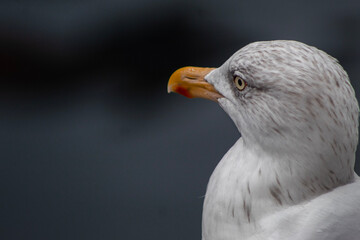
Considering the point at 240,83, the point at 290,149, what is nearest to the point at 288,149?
the point at 290,149

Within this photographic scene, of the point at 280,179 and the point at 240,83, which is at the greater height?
the point at 240,83

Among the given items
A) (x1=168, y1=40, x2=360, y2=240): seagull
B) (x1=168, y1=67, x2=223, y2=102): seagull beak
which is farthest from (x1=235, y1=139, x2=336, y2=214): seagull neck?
(x1=168, y1=67, x2=223, y2=102): seagull beak

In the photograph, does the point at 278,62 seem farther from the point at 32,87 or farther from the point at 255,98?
the point at 32,87

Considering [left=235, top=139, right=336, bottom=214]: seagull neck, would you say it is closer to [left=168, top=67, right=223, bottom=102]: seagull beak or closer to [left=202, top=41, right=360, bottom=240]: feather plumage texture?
[left=202, top=41, right=360, bottom=240]: feather plumage texture

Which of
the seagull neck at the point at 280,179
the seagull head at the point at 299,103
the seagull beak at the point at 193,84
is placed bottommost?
the seagull neck at the point at 280,179

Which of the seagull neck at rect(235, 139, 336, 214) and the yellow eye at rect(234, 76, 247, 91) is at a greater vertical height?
the yellow eye at rect(234, 76, 247, 91)

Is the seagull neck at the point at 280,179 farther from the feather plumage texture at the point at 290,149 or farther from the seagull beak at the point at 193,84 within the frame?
the seagull beak at the point at 193,84

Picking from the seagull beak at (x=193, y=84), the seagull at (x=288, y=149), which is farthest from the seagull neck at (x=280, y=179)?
the seagull beak at (x=193, y=84)

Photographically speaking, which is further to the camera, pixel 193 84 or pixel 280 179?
pixel 193 84

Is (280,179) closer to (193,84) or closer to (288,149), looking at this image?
(288,149)
